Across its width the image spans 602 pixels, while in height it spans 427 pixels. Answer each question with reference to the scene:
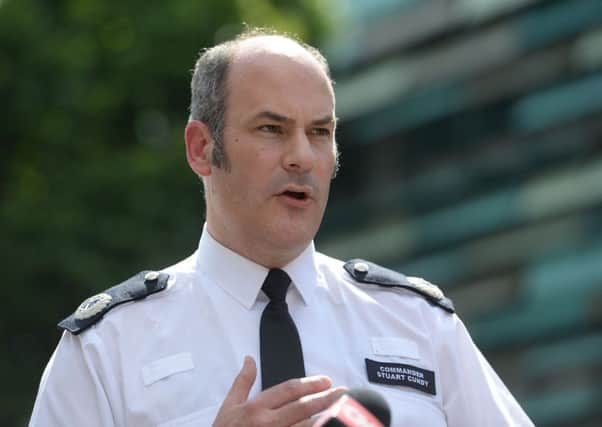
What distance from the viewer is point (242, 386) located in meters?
3.58

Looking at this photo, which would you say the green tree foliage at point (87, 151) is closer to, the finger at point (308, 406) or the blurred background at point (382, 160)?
the blurred background at point (382, 160)

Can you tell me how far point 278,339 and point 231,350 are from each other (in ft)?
0.44

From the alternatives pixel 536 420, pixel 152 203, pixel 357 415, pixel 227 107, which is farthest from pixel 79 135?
pixel 357 415

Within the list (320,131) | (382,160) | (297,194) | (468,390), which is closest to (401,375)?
(468,390)

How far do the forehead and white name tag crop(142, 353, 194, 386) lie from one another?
753 mm

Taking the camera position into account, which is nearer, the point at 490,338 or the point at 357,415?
the point at 357,415

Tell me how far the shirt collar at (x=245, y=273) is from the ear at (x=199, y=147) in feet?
0.80

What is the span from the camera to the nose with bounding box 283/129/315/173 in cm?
393

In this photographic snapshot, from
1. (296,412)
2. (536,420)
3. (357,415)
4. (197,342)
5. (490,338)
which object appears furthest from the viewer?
(490,338)

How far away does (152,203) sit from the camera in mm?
12734

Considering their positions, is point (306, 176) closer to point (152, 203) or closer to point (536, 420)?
point (152, 203)

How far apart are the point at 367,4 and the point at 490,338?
651cm

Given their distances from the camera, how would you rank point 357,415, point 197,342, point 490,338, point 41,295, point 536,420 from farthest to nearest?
1. point 490,338
2. point 536,420
3. point 41,295
4. point 197,342
5. point 357,415

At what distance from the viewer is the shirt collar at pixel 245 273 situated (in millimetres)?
4031
